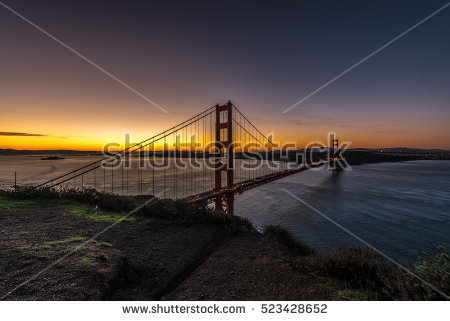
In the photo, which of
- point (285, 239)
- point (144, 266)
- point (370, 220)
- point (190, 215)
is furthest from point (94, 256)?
point (370, 220)

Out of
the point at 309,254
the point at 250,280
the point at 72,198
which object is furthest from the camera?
the point at 72,198

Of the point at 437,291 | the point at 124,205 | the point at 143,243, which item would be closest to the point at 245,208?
the point at 124,205

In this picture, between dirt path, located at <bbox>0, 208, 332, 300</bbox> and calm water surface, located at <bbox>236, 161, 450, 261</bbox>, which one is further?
calm water surface, located at <bbox>236, 161, 450, 261</bbox>

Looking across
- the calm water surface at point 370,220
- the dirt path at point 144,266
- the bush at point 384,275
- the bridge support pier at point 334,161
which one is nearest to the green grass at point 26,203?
the dirt path at point 144,266

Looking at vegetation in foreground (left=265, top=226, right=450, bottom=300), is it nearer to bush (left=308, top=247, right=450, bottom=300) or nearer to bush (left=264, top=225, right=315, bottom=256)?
bush (left=308, top=247, right=450, bottom=300)

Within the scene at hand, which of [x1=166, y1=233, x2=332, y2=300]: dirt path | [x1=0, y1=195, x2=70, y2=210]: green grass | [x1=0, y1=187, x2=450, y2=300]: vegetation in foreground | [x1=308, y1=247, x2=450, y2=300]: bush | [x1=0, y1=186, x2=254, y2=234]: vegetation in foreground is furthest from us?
[x1=0, y1=195, x2=70, y2=210]: green grass

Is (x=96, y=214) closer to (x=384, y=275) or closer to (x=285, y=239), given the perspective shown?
(x=285, y=239)

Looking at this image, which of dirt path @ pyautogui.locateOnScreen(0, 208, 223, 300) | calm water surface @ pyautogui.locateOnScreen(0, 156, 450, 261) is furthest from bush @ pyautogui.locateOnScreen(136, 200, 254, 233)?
calm water surface @ pyautogui.locateOnScreen(0, 156, 450, 261)

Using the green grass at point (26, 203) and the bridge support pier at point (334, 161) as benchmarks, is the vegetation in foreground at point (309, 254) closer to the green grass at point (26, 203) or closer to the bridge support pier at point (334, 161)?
the green grass at point (26, 203)
